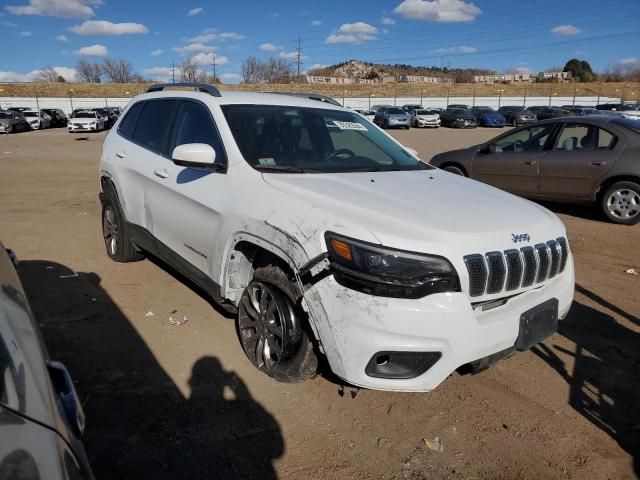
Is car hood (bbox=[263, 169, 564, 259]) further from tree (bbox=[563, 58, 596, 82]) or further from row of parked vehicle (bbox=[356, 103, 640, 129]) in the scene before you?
tree (bbox=[563, 58, 596, 82])

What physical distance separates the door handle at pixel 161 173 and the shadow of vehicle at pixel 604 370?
316 cm

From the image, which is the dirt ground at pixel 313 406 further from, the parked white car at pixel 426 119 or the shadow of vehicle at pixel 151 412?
the parked white car at pixel 426 119

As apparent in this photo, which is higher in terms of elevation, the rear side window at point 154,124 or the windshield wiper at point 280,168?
the rear side window at point 154,124

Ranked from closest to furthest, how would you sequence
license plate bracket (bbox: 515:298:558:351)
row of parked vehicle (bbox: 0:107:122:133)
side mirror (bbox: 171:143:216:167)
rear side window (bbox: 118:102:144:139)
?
1. license plate bracket (bbox: 515:298:558:351)
2. side mirror (bbox: 171:143:216:167)
3. rear side window (bbox: 118:102:144:139)
4. row of parked vehicle (bbox: 0:107:122:133)

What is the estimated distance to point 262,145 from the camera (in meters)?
3.67

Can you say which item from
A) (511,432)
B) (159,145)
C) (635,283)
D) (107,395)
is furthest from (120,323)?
(635,283)

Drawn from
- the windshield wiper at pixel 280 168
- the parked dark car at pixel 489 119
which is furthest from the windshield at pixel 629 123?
the parked dark car at pixel 489 119

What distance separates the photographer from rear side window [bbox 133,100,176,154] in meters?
4.51

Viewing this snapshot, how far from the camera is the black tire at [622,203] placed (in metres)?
7.45

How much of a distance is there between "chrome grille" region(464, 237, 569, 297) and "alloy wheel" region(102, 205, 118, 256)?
399cm

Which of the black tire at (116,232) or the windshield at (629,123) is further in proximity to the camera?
the windshield at (629,123)

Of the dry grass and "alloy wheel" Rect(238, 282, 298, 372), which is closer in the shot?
"alloy wheel" Rect(238, 282, 298, 372)

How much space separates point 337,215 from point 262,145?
3.98ft

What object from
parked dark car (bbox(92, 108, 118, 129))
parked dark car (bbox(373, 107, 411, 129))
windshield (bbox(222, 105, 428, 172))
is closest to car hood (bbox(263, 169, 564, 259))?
windshield (bbox(222, 105, 428, 172))
